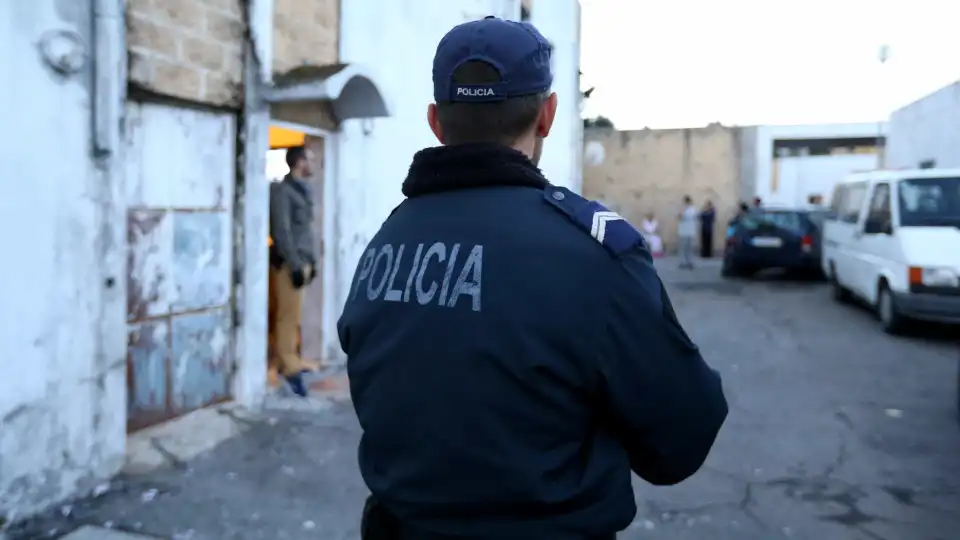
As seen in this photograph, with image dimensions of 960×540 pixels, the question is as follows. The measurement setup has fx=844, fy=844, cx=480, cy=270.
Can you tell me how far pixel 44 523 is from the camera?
13.5 feet

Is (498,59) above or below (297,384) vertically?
above

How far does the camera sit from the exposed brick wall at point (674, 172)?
24859 mm

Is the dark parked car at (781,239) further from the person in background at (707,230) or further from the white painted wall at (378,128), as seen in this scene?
the white painted wall at (378,128)

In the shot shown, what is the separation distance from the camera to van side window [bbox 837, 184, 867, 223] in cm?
1150

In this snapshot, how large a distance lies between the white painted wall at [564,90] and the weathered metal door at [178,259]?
9887mm

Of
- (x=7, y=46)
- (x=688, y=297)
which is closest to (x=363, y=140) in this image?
(x=7, y=46)

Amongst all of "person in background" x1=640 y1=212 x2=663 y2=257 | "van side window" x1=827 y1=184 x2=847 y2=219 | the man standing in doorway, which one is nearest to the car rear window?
"van side window" x1=827 y1=184 x2=847 y2=219

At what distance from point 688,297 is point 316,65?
360 inches

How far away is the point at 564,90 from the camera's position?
16.3m

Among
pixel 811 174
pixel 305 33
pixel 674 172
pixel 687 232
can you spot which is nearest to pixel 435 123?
pixel 305 33

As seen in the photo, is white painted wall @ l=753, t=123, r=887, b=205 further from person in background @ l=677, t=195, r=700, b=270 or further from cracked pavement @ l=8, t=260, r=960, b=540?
cracked pavement @ l=8, t=260, r=960, b=540

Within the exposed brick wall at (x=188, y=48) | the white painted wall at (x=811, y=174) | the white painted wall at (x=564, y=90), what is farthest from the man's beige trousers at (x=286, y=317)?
the white painted wall at (x=811, y=174)

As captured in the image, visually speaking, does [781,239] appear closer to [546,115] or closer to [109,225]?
[109,225]

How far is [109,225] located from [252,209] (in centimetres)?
158
